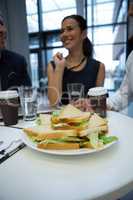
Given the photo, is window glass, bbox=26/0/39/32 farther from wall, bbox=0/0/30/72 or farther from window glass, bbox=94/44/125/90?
window glass, bbox=94/44/125/90

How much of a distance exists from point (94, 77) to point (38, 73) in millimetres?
3935

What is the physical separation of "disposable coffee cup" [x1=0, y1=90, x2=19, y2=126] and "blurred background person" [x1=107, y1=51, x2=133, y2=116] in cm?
51

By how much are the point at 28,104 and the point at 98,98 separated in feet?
1.12

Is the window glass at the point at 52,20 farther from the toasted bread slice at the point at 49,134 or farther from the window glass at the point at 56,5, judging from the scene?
the toasted bread slice at the point at 49,134

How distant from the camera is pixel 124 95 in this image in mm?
1375

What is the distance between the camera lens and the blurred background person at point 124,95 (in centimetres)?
121

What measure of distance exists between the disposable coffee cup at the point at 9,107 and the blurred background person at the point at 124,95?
1.66 feet

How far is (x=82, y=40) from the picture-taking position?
1749mm

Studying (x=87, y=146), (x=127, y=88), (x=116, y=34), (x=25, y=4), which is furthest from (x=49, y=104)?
(x=25, y=4)

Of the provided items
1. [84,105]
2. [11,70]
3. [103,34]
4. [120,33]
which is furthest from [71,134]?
[103,34]

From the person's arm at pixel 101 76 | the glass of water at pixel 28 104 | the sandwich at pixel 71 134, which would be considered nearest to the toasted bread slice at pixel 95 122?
the sandwich at pixel 71 134

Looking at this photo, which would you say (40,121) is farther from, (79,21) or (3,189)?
(79,21)

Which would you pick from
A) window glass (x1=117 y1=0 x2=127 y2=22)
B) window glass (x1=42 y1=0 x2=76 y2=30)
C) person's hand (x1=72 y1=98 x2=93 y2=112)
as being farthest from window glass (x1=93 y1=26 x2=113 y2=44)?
person's hand (x1=72 y1=98 x2=93 y2=112)

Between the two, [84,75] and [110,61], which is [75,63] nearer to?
[84,75]
